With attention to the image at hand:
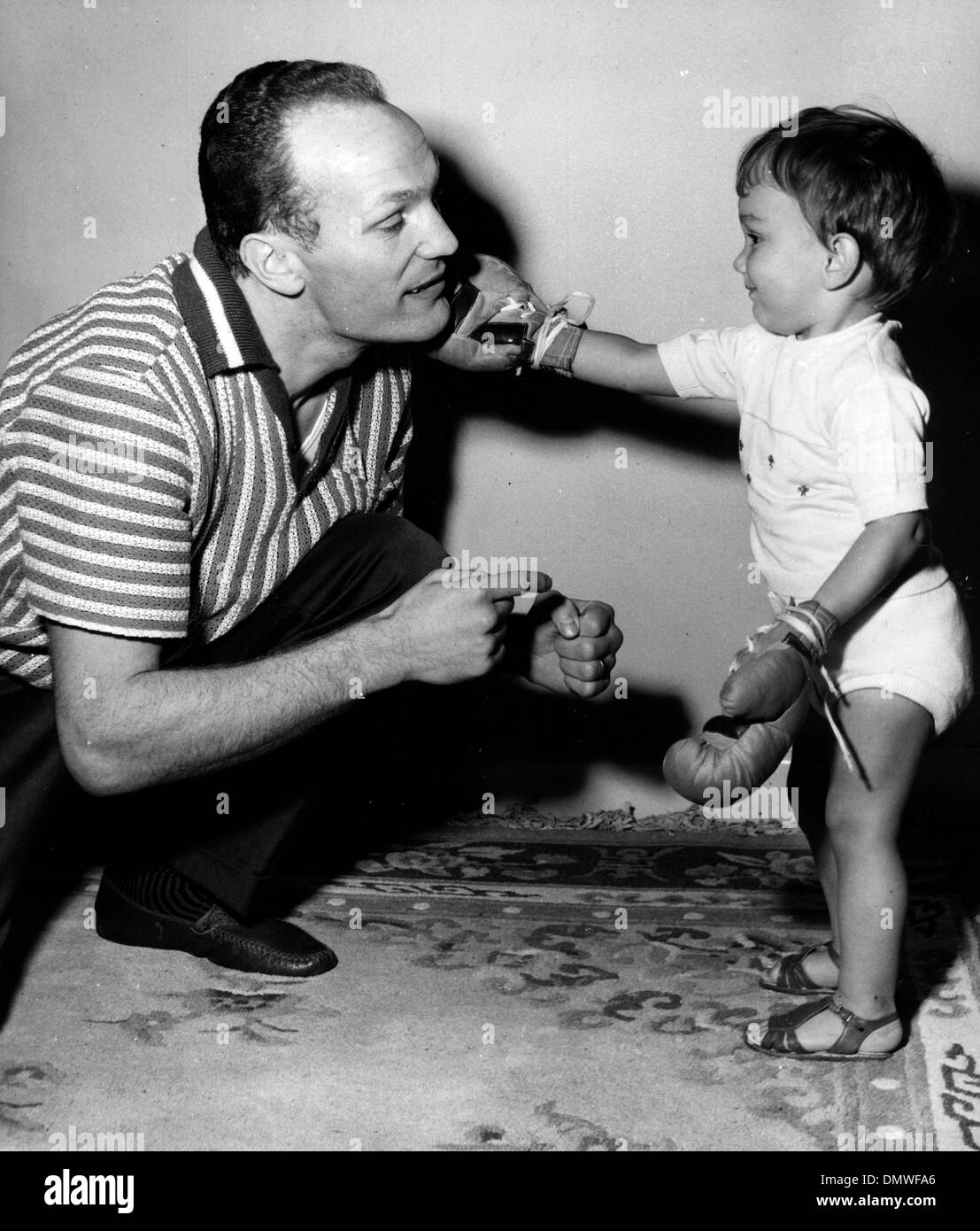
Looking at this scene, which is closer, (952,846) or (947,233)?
(947,233)

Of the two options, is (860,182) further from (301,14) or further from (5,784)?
(5,784)

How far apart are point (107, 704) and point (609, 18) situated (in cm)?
101

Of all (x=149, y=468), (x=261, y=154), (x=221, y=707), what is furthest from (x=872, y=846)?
(x=261, y=154)

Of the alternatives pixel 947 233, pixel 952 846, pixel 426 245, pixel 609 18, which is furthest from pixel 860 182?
pixel 952 846

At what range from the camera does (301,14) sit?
68.9 inches

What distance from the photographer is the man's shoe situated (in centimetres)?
158

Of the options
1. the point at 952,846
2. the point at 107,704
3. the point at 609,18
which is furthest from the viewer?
the point at 952,846

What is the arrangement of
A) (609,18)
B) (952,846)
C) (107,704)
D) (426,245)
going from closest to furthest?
(107,704)
(426,245)
(609,18)
(952,846)

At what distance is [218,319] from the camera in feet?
4.50

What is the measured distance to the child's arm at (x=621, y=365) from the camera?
5.07 feet

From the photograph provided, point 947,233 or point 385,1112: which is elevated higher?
point 947,233

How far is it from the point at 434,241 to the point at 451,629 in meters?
0.38

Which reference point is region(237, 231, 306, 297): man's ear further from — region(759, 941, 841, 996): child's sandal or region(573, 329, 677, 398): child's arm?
region(759, 941, 841, 996): child's sandal

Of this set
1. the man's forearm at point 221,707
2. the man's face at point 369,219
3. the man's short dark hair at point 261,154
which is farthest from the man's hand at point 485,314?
the man's forearm at point 221,707
